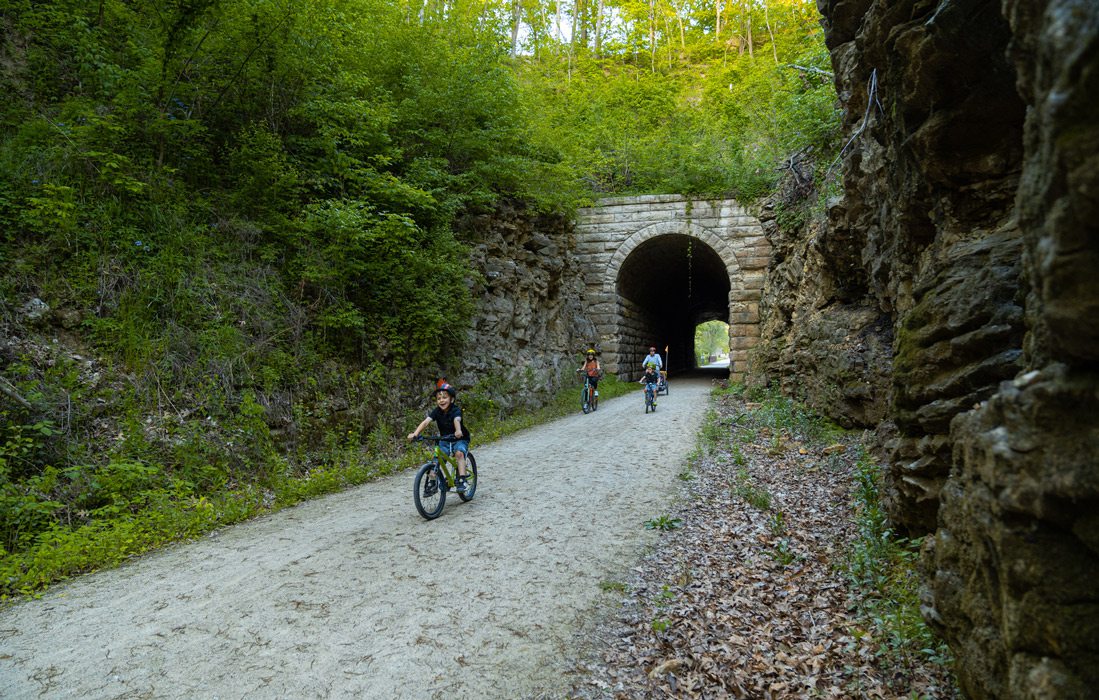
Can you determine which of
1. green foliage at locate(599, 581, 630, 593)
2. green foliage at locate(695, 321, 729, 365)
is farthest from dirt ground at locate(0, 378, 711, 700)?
green foliage at locate(695, 321, 729, 365)

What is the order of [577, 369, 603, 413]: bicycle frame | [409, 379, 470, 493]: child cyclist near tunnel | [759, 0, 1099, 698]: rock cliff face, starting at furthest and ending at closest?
[577, 369, 603, 413]: bicycle frame < [409, 379, 470, 493]: child cyclist near tunnel < [759, 0, 1099, 698]: rock cliff face

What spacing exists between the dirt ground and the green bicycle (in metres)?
0.18

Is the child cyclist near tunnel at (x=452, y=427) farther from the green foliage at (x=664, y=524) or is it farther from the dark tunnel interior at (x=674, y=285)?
the dark tunnel interior at (x=674, y=285)

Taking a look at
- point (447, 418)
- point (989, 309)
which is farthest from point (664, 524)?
point (989, 309)

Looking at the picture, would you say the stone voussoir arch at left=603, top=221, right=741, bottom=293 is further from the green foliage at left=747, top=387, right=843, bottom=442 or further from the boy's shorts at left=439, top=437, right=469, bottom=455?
the boy's shorts at left=439, top=437, right=469, bottom=455

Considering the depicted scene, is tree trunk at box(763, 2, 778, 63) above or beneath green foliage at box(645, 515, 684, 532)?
above

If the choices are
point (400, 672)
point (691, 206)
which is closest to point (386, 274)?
point (400, 672)

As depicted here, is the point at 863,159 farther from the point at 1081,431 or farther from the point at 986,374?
the point at 1081,431

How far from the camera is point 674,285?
2834 cm

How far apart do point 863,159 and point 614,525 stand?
645 centimetres

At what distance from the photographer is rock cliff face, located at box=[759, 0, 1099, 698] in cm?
181

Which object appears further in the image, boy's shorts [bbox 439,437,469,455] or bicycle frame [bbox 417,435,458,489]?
boy's shorts [bbox 439,437,469,455]

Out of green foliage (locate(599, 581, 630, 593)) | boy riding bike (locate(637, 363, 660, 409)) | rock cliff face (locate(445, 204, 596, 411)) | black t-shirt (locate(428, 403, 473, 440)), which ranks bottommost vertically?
green foliage (locate(599, 581, 630, 593))

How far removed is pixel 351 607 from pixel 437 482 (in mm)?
2462
